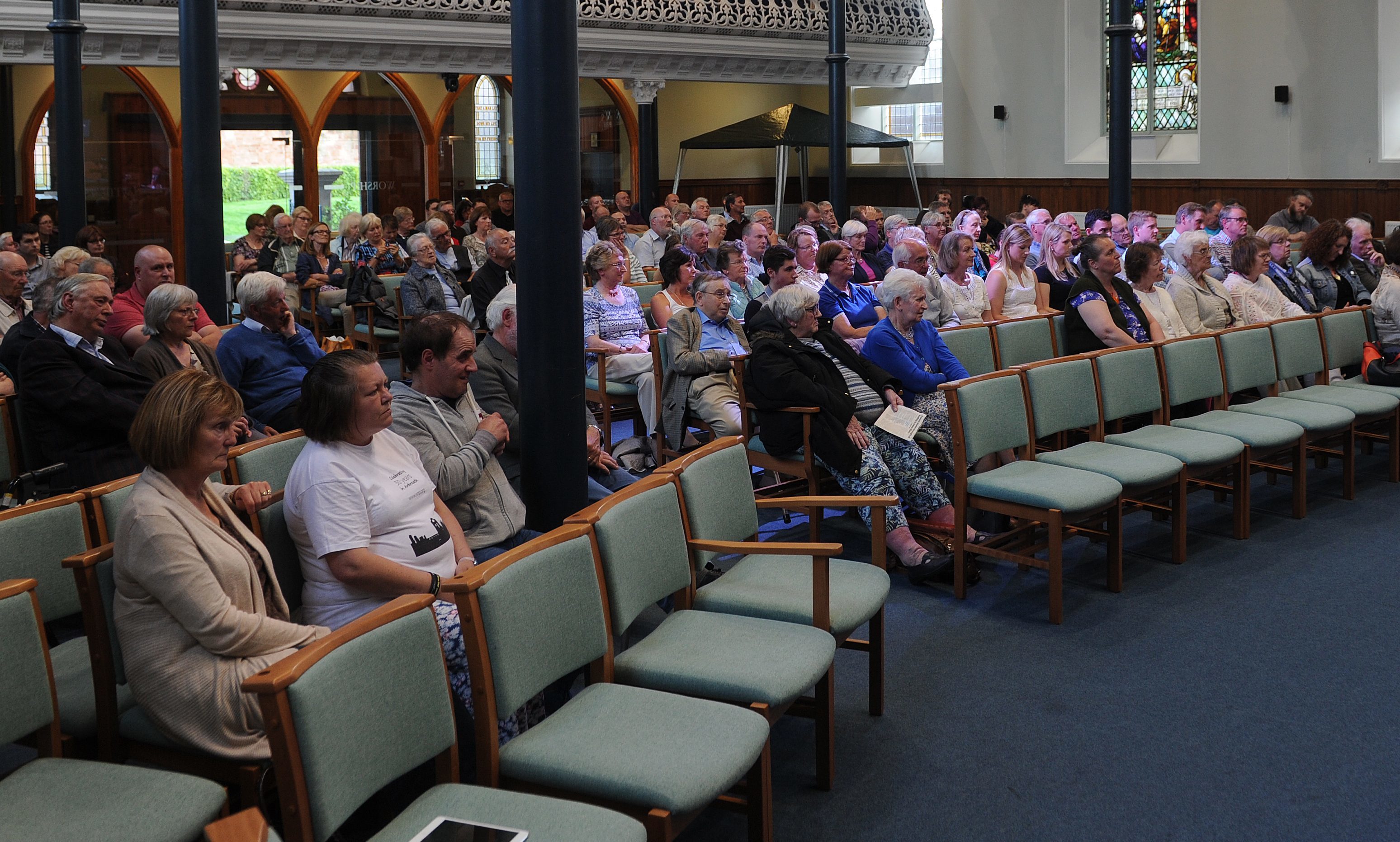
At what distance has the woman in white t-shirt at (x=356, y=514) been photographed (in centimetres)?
290

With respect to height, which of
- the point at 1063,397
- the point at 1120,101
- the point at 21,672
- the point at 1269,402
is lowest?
the point at 21,672

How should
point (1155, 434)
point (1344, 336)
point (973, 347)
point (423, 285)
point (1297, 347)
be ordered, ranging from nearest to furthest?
1. point (1155, 434)
2. point (973, 347)
3. point (1297, 347)
4. point (1344, 336)
5. point (423, 285)

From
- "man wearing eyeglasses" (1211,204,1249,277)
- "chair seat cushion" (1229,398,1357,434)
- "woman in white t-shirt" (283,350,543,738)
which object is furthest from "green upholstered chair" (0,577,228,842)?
"man wearing eyeglasses" (1211,204,1249,277)

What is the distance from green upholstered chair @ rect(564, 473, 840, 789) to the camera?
283 centimetres

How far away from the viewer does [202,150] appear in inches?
224

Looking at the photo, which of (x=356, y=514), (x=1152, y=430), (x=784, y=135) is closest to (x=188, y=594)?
(x=356, y=514)

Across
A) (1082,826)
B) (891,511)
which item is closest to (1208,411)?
(891,511)

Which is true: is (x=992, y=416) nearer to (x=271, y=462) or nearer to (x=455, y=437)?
(x=455, y=437)

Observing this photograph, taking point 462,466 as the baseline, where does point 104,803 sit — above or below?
below

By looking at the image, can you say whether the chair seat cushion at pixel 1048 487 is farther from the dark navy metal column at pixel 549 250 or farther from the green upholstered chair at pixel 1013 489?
the dark navy metal column at pixel 549 250

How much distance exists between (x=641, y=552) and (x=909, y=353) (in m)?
A: 2.70

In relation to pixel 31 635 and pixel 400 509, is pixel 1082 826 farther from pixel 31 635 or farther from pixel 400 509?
pixel 31 635

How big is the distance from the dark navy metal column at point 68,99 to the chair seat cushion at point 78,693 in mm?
5271

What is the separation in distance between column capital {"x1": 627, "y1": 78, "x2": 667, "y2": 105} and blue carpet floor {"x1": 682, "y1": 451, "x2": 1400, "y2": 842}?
10473 mm
